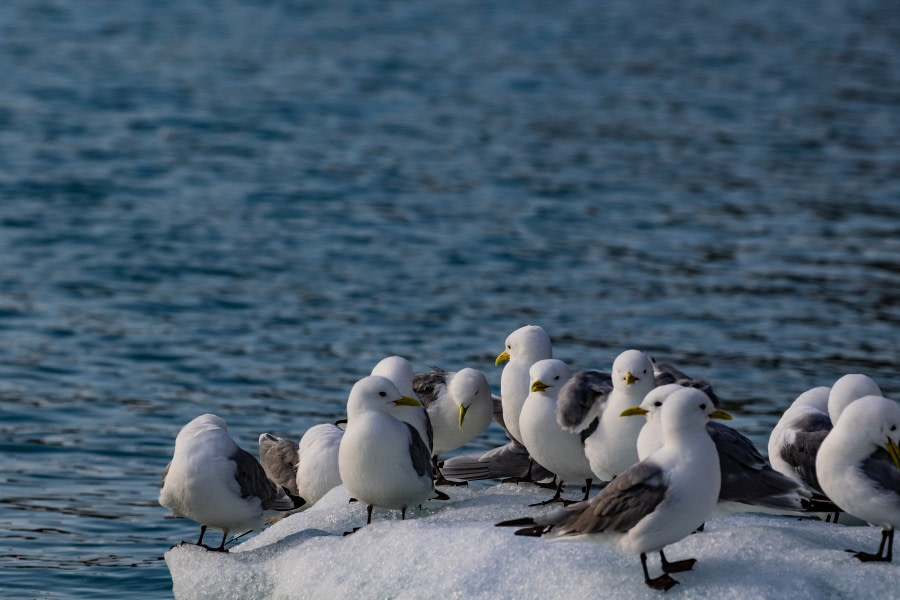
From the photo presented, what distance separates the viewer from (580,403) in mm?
8438

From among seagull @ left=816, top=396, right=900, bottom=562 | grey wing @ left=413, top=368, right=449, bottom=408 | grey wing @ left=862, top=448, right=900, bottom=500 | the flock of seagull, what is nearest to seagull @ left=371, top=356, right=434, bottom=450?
the flock of seagull

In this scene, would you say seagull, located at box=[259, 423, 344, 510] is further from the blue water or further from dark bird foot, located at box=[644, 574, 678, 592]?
dark bird foot, located at box=[644, 574, 678, 592]

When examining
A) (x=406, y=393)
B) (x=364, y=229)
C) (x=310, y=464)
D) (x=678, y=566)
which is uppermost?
(x=406, y=393)

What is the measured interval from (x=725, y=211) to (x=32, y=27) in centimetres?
2290

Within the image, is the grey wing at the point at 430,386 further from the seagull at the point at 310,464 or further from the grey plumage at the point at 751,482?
the grey plumage at the point at 751,482

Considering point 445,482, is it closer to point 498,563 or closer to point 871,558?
point 498,563

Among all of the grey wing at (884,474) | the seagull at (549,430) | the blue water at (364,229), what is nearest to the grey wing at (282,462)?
the blue water at (364,229)

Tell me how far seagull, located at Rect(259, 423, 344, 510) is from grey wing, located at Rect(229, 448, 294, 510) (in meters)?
0.65

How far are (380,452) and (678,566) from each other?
5.95 ft

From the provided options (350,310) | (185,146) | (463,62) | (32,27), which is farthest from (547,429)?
(32,27)

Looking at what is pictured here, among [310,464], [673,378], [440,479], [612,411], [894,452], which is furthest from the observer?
[440,479]

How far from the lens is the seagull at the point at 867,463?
23.8 ft

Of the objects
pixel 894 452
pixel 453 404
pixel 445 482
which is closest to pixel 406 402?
pixel 453 404

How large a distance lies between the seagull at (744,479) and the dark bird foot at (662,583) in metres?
0.67
